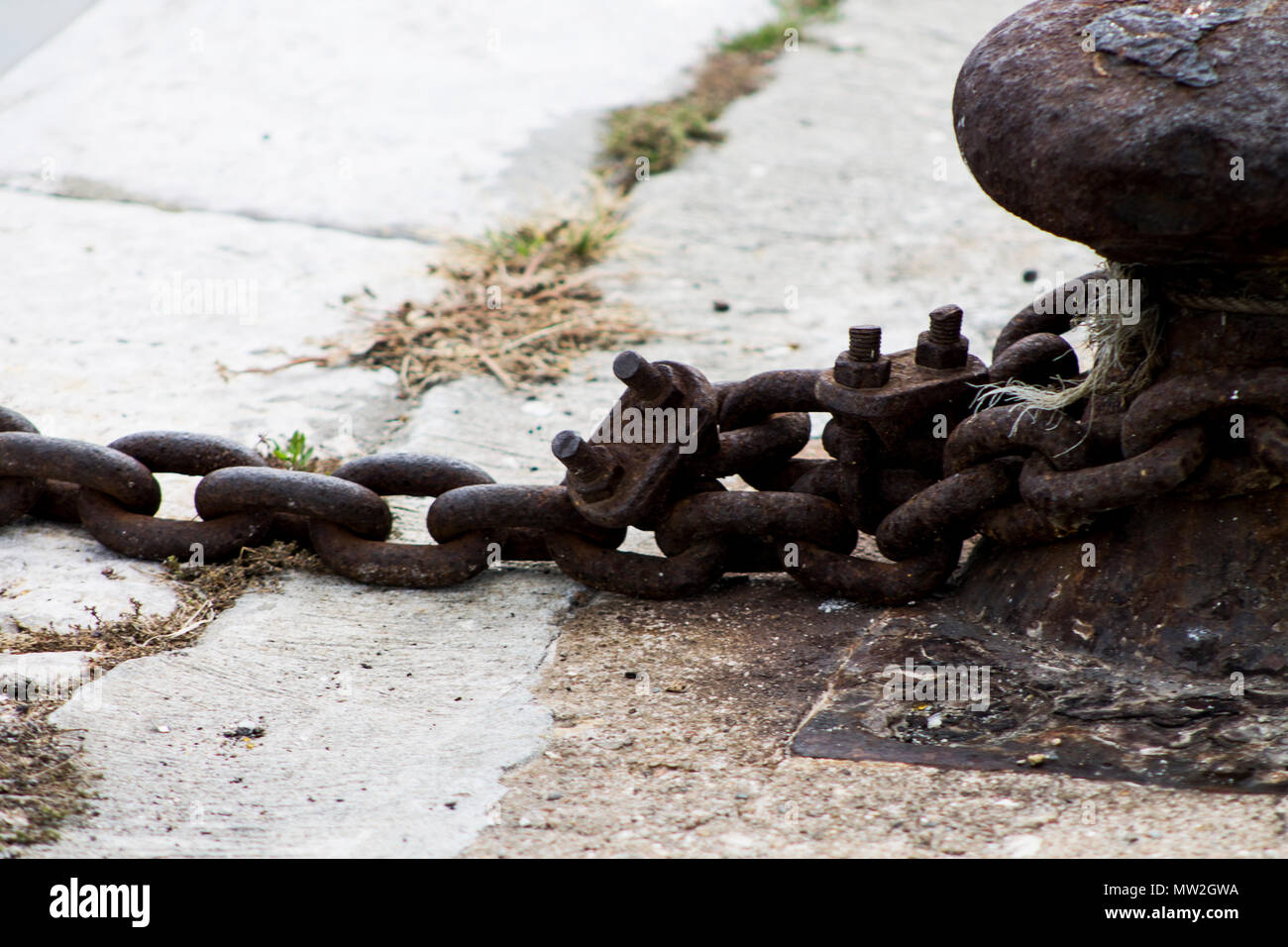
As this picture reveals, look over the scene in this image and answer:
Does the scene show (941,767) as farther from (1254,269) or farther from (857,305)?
(857,305)

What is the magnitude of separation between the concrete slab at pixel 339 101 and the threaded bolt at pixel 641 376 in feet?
7.91

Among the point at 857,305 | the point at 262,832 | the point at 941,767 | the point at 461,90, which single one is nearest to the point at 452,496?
the point at 262,832

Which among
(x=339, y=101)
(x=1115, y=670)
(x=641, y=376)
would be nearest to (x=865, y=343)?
(x=641, y=376)

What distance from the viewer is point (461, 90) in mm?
5930

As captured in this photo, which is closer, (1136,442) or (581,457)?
(1136,442)

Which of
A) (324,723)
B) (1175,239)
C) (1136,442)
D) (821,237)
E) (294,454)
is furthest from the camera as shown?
(821,237)

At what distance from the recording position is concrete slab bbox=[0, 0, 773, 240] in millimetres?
4910

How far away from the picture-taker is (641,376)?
2.44m

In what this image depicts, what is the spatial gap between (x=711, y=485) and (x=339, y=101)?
3741 mm

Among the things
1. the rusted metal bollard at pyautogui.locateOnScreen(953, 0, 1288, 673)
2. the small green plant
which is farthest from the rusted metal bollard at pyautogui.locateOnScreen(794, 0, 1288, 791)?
the small green plant

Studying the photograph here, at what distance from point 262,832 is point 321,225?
10.6 ft

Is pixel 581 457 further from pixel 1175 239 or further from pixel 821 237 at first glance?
pixel 821 237

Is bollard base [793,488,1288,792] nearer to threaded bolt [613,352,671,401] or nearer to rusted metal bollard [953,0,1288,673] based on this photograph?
rusted metal bollard [953,0,1288,673]

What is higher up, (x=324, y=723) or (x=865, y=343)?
(x=865, y=343)
